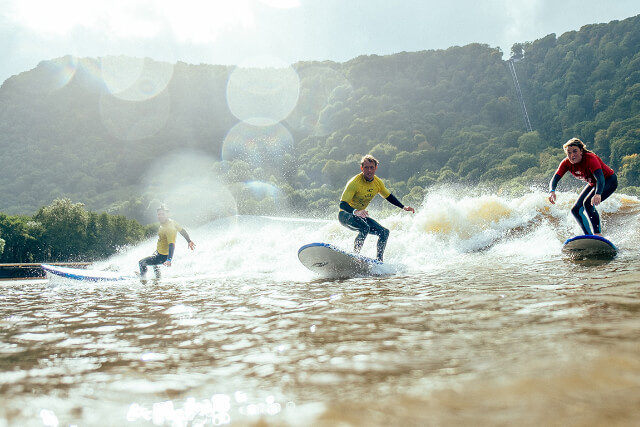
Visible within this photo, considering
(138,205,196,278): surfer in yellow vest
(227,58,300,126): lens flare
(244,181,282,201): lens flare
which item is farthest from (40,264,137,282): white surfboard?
(227,58,300,126): lens flare

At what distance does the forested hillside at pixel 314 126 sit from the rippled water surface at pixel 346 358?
265 feet

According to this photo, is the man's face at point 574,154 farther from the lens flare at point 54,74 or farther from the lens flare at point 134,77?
the lens flare at point 54,74

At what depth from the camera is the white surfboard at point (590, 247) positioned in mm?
7195

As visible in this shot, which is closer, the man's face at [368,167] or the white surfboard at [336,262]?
the white surfboard at [336,262]

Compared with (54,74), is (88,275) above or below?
below

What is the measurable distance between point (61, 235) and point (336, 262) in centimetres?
5553

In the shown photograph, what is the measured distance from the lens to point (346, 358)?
2.29m

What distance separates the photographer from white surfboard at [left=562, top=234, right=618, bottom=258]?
720cm

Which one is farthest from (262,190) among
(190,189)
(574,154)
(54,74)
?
(54,74)

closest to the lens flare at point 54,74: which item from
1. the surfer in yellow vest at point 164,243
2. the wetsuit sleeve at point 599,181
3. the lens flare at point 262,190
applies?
the lens flare at point 262,190

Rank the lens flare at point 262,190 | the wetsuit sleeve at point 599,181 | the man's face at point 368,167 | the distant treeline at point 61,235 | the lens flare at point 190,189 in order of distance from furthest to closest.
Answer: the lens flare at point 262,190 → the lens flare at point 190,189 → the distant treeline at point 61,235 → the man's face at point 368,167 → the wetsuit sleeve at point 599,181

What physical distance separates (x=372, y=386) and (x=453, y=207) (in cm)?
1354

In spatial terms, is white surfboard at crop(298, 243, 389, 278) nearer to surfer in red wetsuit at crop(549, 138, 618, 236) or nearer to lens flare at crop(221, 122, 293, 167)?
surfer in red wetsuit at crop(549, 138, 618, 236)

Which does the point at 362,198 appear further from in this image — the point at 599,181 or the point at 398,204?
the point at 599,181
